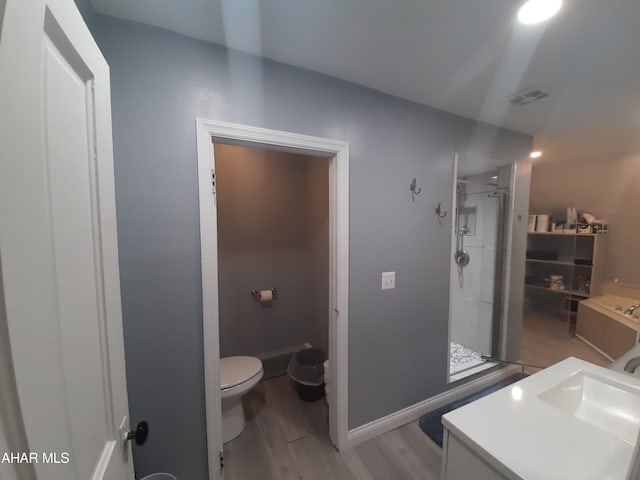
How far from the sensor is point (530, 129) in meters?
2.14

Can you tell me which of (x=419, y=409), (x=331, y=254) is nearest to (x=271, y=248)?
(x=331, y=254)

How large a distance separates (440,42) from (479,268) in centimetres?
231

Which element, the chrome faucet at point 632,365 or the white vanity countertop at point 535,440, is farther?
the chrome faucet at point 632,365

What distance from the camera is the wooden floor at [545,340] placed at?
6.86ft

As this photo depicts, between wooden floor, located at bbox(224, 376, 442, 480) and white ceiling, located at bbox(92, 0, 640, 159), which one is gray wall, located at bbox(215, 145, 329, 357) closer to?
wooden floor, located at bbox(224, 376, 442, 480)

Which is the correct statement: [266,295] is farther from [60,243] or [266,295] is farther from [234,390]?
[60,243]

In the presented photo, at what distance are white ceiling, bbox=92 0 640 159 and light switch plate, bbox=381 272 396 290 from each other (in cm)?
124

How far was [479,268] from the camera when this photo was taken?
8.64 feet

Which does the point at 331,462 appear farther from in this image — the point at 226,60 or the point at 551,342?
the point at 226,60

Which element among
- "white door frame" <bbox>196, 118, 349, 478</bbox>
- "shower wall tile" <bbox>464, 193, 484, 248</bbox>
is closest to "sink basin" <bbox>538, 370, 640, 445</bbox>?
"white door frame" <bbox>196, 118, 349, 478</bbox>

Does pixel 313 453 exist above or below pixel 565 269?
below

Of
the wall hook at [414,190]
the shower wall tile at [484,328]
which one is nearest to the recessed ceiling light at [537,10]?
the wall hook at [414,190]

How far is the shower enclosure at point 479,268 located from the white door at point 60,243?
91.5 inches

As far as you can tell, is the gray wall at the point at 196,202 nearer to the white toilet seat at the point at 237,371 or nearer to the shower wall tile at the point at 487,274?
the white toilet seat at the point at 237,371
